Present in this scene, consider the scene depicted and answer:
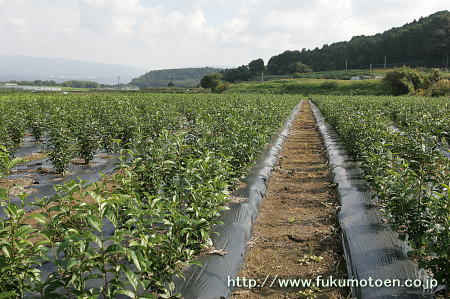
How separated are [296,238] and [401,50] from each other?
88816 mm

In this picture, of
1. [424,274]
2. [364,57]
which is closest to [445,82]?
[424,274]

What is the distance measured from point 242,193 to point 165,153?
2.26 meters

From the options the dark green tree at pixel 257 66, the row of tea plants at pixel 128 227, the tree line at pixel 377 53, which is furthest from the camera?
the dark green tree at pixel 257 66

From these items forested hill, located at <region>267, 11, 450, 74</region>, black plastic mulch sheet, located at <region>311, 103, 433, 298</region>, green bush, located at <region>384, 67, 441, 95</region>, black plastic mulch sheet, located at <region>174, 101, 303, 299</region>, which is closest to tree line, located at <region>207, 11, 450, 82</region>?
forested hill, located at <region>267, 11, 450, 74</region>

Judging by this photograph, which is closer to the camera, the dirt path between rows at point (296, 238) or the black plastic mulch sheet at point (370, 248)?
the black plastic mulch sheet at point (370, 248)

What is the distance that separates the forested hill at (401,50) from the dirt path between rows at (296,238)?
79.3 metres

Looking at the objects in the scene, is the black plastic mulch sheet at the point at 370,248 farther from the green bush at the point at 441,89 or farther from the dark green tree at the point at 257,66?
the dark green tree at the point at 257,66

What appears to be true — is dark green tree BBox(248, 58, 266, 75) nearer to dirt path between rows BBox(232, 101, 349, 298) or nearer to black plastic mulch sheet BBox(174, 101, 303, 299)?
dirt path between rows BBox(232, 101, 349, 298)

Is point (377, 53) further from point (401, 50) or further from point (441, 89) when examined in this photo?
point (441, 89)

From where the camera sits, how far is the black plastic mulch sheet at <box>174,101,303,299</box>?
3471mm

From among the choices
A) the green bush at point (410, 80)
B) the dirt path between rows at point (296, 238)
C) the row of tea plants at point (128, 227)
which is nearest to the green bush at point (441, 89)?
the green bush at point (410, 80)

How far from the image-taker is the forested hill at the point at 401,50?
71688 mm

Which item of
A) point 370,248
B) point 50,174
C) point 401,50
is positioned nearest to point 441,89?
point 370,248

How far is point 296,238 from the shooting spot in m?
5.21
